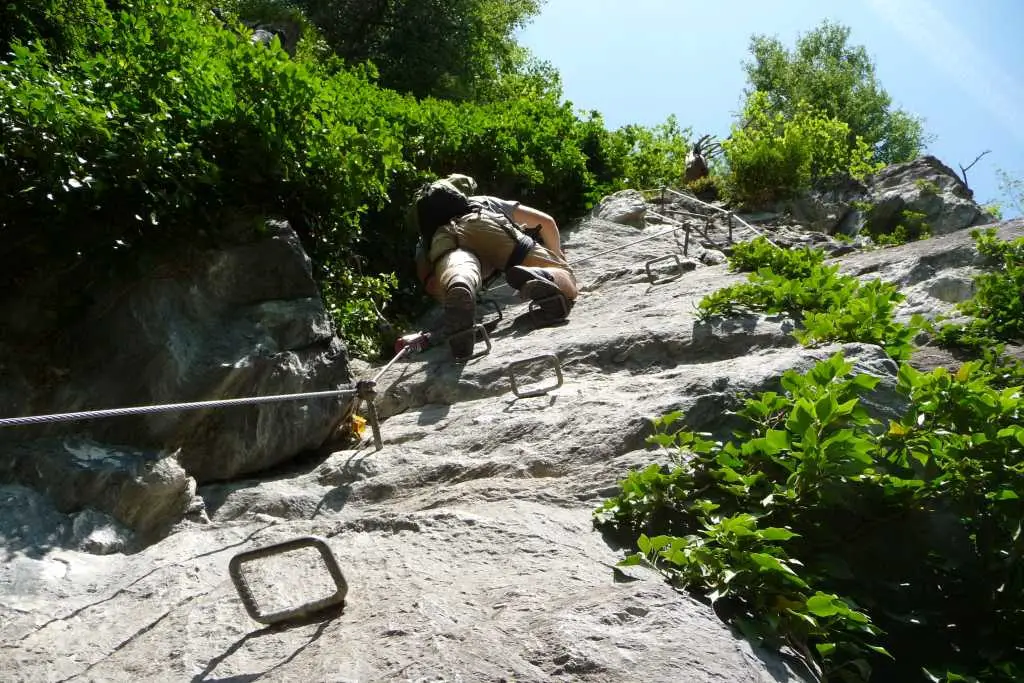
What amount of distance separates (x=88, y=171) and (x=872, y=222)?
9513 millimetres

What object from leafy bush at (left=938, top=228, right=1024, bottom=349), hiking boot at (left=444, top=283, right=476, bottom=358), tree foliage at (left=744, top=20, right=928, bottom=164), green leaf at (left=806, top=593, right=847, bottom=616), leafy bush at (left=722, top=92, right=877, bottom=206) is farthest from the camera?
tree foliage at (left=744, top=20, right=928, bottom=164)

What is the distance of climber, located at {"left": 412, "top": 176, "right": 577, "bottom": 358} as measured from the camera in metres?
7.10

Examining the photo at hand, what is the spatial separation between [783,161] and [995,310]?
22.3 ft

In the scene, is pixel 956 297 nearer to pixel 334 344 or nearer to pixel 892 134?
pixel 334 344

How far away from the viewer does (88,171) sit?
16.9 feet

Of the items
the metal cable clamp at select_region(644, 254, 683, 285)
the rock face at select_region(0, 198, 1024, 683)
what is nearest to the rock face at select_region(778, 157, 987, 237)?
the metal cable clamp at select_region(644, 254, 683, 285)

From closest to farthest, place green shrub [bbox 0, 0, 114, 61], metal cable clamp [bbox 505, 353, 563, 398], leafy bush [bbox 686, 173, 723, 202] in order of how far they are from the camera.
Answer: metal cable clamp [bbox 505, 353, 563, 398] → green shrub [bbox 0, 0, 114, 61] → leafy bush [bbox 686, 173, 723, 202]

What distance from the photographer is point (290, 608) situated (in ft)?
10.3

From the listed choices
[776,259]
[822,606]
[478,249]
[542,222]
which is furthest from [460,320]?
[822,606]

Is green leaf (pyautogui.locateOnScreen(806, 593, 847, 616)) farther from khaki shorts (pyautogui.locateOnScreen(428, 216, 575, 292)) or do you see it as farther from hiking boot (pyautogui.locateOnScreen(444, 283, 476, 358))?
khaki shorts (pyautogui.locateOnScreen(428, 216, 575, 292))

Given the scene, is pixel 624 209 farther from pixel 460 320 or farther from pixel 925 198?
pixel 460 320

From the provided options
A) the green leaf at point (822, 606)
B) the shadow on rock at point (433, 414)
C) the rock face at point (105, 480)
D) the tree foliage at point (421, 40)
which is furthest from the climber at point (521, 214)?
the tree foliage at point (421, 40)

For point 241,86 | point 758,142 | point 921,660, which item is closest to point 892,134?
point 758,142

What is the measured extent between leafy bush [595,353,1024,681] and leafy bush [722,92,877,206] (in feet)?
30.1
